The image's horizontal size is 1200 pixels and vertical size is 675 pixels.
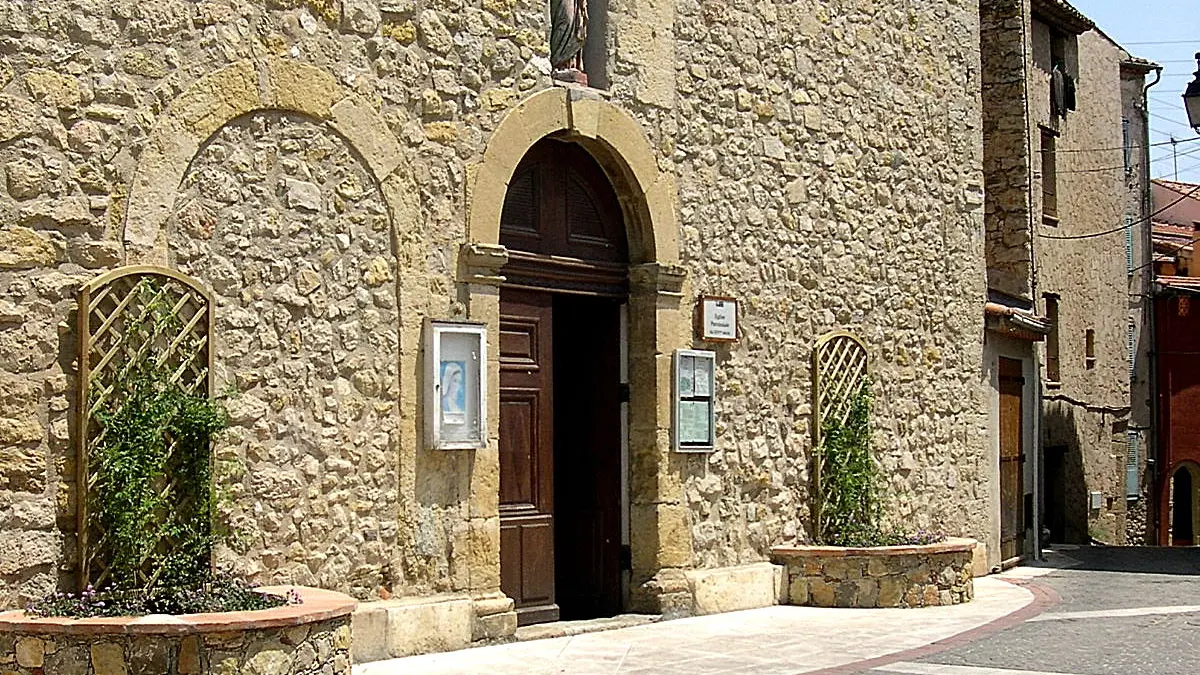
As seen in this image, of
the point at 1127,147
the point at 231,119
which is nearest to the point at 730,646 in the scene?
the point at 231,119

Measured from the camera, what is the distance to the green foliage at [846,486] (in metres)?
12.7

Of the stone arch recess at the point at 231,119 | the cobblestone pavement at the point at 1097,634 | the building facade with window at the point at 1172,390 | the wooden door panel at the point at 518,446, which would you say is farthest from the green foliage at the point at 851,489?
the building facade with window at the point at 1172,390

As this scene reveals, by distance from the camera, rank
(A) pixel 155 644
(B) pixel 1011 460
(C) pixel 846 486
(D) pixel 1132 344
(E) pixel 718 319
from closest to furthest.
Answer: (A) pixel 155 644, (E) pixel 718 319, (C) pixel 846 486, (B) pixel 1011 460, (D) pixel 1132 344

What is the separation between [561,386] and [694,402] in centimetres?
100

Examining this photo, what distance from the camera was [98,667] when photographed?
684 cm

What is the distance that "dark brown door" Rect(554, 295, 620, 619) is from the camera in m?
11.2

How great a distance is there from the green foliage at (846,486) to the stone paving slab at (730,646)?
0.94 meters

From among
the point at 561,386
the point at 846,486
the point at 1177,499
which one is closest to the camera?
the point at 561,386

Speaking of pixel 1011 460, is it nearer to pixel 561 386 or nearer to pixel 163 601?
pixel 561 386

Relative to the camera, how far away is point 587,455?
1134 cm

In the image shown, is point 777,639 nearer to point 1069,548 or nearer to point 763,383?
point 763,383

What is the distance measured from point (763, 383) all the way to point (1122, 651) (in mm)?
3571

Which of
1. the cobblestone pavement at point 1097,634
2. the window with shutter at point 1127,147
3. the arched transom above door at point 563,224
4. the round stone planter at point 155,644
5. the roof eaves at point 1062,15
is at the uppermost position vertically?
the roof eaves at point 1062,15

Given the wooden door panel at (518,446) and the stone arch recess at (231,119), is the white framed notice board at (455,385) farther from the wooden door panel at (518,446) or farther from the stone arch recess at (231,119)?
the stone arch recess at (231,119)
